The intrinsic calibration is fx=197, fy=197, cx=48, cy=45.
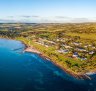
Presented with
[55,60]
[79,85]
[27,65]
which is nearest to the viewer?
[79,85]

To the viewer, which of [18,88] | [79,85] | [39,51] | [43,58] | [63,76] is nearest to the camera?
[18,88]

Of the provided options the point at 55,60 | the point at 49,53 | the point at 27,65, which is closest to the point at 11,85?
the point at 27,65

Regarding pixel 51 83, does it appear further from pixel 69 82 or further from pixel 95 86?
pixel 95 86

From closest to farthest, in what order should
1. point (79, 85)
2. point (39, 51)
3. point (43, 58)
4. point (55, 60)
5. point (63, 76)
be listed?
point (79, 85)
point (63, 76)
point (55, 60)
point (43, 58)
point (39, 51)

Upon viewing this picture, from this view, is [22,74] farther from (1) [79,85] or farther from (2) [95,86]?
(2) [95,86]

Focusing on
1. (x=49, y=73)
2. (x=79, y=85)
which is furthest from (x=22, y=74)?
(x=79, y=85)

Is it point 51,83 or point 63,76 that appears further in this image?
point 63,76
